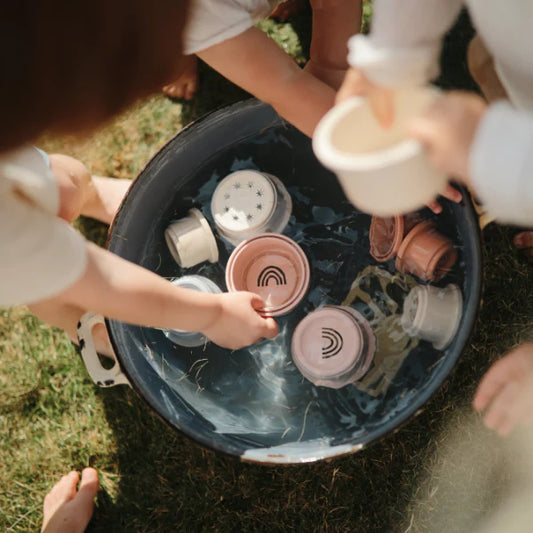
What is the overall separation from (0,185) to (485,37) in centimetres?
69

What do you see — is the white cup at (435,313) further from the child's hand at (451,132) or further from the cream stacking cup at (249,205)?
the child's hand at (451,132)

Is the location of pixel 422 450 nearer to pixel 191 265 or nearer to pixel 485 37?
A: pixel 191 265

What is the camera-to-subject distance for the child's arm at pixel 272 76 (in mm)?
1057

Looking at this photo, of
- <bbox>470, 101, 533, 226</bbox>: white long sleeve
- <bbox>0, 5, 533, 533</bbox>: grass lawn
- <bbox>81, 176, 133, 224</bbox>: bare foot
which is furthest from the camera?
<bbox>81, 176, 133, 224</bbox>: bare foot

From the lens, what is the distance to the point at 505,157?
583 millimetres

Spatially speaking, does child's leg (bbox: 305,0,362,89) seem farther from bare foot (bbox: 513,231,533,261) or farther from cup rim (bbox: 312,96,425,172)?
cup rim (bbox: 312,96,425,172)

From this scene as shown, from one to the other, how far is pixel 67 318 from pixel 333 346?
612mm

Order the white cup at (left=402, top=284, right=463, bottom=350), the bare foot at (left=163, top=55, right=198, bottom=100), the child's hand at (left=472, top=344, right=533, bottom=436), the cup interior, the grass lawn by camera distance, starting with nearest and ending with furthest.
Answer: the cup interior
the child's hand at (left=472, top=344, right=533, bottom=436)
the white cup at (left=402, top=284, right=463, bottom=350)
the grass lawn
the bare foot at (left=163, top=55, right=198, bottom=100)

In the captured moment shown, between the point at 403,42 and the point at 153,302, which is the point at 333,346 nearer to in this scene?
the point at 153,302

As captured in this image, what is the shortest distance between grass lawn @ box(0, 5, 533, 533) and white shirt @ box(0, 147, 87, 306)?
0.35 metres

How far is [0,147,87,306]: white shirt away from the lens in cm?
75

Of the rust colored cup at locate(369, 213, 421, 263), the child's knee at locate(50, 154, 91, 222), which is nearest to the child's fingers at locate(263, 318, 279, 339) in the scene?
the rust colored cup at locate(369, 213, 421, 263)

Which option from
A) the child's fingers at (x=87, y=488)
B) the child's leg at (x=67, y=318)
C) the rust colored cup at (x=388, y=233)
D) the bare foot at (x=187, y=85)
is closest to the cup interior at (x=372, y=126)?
A: the rust colored cup at (x=388, y=233)

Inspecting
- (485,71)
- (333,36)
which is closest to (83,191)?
(333,36)
